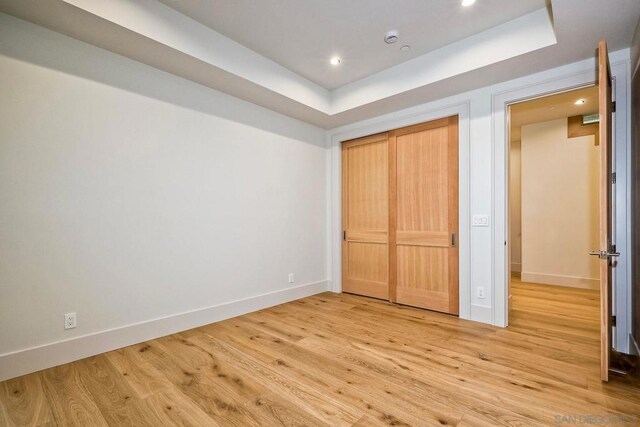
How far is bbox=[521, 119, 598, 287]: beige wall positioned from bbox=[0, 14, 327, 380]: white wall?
182 inches

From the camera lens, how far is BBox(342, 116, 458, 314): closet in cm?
354

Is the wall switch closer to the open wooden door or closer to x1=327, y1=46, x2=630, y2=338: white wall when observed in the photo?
x1=327, y1=46, x2=630, y2=338: white wall

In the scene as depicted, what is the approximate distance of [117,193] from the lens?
2.62 m

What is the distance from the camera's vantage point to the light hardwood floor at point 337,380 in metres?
1.72

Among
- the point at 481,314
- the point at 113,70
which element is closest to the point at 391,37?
the point at 113,70

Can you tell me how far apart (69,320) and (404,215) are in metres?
3.58

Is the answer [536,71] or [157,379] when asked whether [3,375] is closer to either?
[157,379]

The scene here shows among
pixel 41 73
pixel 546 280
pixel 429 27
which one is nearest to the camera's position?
pixel 41 73

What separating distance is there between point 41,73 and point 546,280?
279 inches

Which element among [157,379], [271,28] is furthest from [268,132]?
[157,379]

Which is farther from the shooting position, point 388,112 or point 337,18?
point 388,112

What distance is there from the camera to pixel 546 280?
5176 mm

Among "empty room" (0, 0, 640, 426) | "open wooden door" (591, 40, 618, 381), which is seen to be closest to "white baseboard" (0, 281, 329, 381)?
"empty room" (0, 0, 640, 426)

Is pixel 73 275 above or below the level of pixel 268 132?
below
